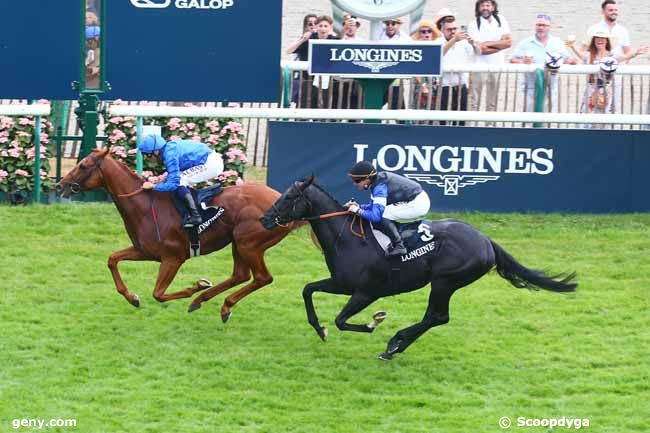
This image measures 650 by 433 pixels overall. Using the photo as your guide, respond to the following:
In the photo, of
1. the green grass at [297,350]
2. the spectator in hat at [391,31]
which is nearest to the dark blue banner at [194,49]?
the spectator in hat at [391,31]

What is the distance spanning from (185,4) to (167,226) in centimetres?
448

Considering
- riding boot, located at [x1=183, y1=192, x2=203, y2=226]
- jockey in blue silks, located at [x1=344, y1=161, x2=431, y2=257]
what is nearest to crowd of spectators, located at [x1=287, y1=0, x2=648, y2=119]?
riding boot, located at [x1=183, y1=192, x2=203, y2=226]

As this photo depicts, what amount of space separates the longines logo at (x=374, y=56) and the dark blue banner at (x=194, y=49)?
98 centimetres

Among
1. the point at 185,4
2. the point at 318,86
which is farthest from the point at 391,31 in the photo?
the point at 185,4

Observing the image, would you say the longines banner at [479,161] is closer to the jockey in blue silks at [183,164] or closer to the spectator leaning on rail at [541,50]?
the spectator leaning on rail at [541,50]

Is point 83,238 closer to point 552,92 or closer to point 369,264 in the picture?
point 369,264

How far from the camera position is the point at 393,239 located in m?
12.4

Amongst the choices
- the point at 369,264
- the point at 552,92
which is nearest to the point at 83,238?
the point at 369,264

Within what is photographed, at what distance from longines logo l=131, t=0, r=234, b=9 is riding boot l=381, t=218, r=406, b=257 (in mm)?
5482

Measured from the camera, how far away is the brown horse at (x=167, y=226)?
13281 mm

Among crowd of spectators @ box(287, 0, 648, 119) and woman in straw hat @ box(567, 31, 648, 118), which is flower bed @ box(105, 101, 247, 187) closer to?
crowd of spectators @ box(287, 0, 648, 119)

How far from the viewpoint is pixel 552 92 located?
1756 cm

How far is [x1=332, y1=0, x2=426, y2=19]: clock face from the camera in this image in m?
16.5

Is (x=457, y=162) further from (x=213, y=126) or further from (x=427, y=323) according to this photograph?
(x=427, y=323)
